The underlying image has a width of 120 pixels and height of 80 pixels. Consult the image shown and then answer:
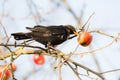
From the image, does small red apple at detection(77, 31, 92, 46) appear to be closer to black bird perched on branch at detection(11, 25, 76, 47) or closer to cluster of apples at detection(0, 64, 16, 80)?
black bird perched on branch at detection(11, 25, 76, 47)

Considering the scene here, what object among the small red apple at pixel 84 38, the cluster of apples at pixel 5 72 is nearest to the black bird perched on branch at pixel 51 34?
the small red apple at pixel 84 38

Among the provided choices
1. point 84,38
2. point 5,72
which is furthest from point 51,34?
point 5,72

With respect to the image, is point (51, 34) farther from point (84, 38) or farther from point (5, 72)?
point (5, 72)

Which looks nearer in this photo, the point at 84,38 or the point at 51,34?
the point at 84,38

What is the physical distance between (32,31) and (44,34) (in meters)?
0.10

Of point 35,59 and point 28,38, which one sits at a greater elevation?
point 28,38

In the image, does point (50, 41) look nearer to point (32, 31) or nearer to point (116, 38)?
point (32, 31)

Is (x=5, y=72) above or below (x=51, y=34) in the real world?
below

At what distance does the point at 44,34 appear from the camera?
295 cm

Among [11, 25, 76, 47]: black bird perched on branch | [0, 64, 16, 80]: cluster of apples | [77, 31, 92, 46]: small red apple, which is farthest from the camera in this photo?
[11, 25, 76, 47]: black bird perched on branch

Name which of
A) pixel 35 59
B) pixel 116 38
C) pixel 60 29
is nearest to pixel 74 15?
pixel 35 59

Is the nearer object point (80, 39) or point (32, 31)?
point (80, 39)

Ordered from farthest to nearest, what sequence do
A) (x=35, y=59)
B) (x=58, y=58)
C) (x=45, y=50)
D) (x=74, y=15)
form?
(x=74, y=15) < (x=35, y=59) < (x=45, y=50) < (x=58, y=58)

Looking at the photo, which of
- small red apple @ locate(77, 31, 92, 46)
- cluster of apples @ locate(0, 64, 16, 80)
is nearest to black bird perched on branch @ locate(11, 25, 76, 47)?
small red apple @ locate(77, 31, 92, 46)
